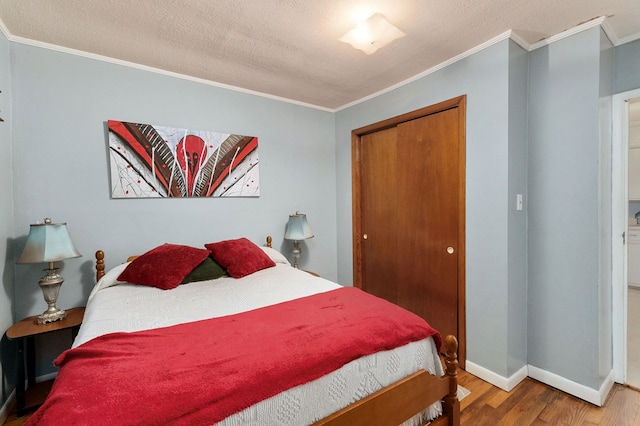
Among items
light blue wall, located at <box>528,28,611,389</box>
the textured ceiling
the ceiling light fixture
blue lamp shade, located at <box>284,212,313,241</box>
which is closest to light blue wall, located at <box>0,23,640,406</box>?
light blue wall, located at <box>528,28,611,389</box>

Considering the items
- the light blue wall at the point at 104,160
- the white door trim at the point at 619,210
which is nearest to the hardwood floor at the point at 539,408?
the white door trim at the point at 619,210

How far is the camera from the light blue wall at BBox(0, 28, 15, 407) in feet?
5.99

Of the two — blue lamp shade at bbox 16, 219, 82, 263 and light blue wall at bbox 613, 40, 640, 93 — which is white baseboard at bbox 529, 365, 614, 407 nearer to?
light blue wall at bbox 613, 40, 640, 93

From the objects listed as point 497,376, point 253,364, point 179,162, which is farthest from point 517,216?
point 179,162

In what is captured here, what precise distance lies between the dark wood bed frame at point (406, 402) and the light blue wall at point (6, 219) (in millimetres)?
2181

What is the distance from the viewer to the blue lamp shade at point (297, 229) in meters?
2.98

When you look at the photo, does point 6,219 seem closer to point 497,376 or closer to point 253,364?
point 253,364

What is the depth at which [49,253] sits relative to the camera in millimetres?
1803

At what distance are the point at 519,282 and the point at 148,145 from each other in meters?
3.07

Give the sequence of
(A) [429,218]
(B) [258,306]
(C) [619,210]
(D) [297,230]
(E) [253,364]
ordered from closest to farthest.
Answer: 1. (E) [253,364]
2. (B) [258,306]
3. (C) [619,210]
4. (A) [429,218]
5. (D) [297,230]

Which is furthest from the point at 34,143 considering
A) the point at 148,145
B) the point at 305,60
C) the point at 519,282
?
the point at 519,282

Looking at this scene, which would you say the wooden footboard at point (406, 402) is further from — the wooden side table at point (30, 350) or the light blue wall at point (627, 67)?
the light blue wall at point (627, 67)

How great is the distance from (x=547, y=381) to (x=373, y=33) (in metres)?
2.65

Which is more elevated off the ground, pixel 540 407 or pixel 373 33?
pixel 373 33
